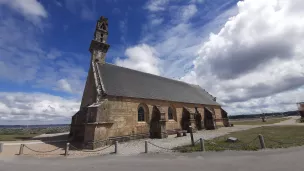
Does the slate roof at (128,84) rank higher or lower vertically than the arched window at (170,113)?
higher

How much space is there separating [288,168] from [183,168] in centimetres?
399

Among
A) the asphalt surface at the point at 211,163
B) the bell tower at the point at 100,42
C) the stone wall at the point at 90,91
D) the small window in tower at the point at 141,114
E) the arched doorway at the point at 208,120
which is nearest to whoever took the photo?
the asphalt surface at the point at 211,163

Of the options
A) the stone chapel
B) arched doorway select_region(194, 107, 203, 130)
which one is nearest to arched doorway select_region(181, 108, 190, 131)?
the stone chapel

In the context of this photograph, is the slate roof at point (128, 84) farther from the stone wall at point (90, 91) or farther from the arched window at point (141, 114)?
the arched window at point (141, 114)

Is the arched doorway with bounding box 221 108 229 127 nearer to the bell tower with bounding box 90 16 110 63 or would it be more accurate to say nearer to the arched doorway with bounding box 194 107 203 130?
the arched doorway with bounding box 194 107 203 130

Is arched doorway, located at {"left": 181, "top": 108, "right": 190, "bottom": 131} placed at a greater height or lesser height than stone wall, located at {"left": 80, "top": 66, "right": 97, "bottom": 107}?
lesser

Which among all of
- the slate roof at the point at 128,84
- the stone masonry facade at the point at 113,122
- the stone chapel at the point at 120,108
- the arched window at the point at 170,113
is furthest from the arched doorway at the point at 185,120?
the slate roof at the point at 128,84

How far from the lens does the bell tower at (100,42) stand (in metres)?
20.8

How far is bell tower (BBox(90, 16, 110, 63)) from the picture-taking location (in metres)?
20.8

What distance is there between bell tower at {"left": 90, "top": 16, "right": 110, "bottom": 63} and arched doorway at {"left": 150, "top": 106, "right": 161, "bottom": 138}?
9934 mm

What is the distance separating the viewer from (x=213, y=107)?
29688 millimetres

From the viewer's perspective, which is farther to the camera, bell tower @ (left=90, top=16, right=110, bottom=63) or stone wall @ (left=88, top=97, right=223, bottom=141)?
bell tower @ (left=90, top=16, right=110, bottom=63)

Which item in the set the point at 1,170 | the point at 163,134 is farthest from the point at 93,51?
the point at 1,170

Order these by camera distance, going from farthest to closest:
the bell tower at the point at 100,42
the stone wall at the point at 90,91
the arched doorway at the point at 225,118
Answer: the arched doorway at the point at 225,118
the bell tower at the point at 100,42
the stone wall at the point at 90,91
